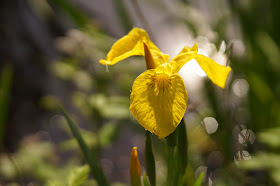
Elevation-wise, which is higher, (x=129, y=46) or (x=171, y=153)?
(x=129, y=46)

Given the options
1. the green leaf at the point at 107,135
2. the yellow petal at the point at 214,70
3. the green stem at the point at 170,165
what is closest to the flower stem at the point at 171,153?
the green stem at the point at 170,165

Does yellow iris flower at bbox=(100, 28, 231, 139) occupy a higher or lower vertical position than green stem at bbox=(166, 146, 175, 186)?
higher

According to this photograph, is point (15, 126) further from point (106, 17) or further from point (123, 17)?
point (123, 17)

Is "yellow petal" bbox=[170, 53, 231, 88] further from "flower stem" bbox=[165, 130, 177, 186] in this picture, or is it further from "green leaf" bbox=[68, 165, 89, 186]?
"green leaf" bbox=[68, 165, 89, 186]

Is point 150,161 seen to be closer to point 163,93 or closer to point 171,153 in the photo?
point 171,153

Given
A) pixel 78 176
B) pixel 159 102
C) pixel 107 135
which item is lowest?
pixel 107 135

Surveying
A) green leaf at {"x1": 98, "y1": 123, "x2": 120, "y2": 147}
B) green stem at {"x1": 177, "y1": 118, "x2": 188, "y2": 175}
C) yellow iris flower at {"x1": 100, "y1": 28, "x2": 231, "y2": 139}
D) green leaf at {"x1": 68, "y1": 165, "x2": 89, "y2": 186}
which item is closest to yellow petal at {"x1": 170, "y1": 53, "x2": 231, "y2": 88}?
yellow iris flower at {"x1": 100, "y1": 28, "x2": 231, "y2": 139}

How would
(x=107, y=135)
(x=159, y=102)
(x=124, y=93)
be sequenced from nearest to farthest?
(x=159, y=102) < (x=107, y=135) < (x=124, y=93)

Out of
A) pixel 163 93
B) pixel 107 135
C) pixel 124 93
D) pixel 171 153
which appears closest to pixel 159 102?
pixel 163 93
